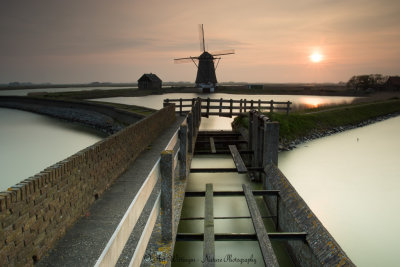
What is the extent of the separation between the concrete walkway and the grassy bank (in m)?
16.0

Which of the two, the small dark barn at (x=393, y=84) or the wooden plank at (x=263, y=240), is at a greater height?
the small dark barn at (x=393, y=84)

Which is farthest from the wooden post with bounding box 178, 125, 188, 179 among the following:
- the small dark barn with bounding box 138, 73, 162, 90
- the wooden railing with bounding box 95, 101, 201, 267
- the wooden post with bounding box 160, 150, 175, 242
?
the small dark barn with bounding box 138, 73, 162, 90

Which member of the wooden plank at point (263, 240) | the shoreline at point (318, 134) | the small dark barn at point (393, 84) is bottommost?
the shoreline at point (318, 134)

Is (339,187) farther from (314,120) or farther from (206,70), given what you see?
(206,70)

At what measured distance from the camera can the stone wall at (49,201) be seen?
3.28m

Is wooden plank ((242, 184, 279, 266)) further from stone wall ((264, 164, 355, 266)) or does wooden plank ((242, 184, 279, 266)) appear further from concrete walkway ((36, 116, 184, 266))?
concrete walkway ((36, 116, 184, 266))

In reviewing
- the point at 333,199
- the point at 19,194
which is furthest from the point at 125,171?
the point at 333,199

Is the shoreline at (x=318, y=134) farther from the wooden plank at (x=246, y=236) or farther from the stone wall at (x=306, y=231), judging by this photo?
the wooden plank at (x=246, y=236)

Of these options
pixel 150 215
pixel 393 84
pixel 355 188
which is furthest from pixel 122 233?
pixel 393 84

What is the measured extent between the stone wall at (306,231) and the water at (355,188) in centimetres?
217

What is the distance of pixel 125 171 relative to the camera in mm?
8070

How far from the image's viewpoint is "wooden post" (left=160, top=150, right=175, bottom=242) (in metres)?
3.80

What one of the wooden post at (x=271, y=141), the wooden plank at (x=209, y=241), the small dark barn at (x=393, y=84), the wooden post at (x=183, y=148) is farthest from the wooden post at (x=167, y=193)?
the small dark barn at (x=393, y=84)

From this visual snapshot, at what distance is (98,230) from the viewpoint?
4.55 metres
